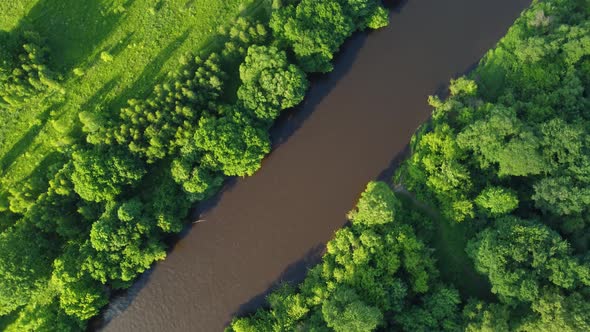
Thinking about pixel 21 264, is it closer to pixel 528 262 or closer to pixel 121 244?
pixel 121 244

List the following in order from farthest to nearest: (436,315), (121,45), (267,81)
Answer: (121,45), (267,81), (436,315)

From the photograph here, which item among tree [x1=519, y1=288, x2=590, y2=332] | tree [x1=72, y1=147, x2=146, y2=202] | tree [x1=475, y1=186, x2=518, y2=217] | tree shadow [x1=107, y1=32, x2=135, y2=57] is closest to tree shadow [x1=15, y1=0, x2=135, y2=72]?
tree shadow [x1=107, y1=32, x2=135, y2=57]

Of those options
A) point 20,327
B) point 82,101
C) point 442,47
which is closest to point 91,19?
point 82,101

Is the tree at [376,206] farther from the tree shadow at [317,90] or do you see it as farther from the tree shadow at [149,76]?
the tree shadow at [149,76]

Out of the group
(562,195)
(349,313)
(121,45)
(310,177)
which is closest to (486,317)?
(349,313)

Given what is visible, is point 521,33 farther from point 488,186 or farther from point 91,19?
point 91,19

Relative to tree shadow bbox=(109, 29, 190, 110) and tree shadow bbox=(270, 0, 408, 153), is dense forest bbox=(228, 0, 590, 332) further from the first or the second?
tree shadow bbox=(109, 29, 190, 110)

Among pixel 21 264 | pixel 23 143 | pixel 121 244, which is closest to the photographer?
pixel 21 264
